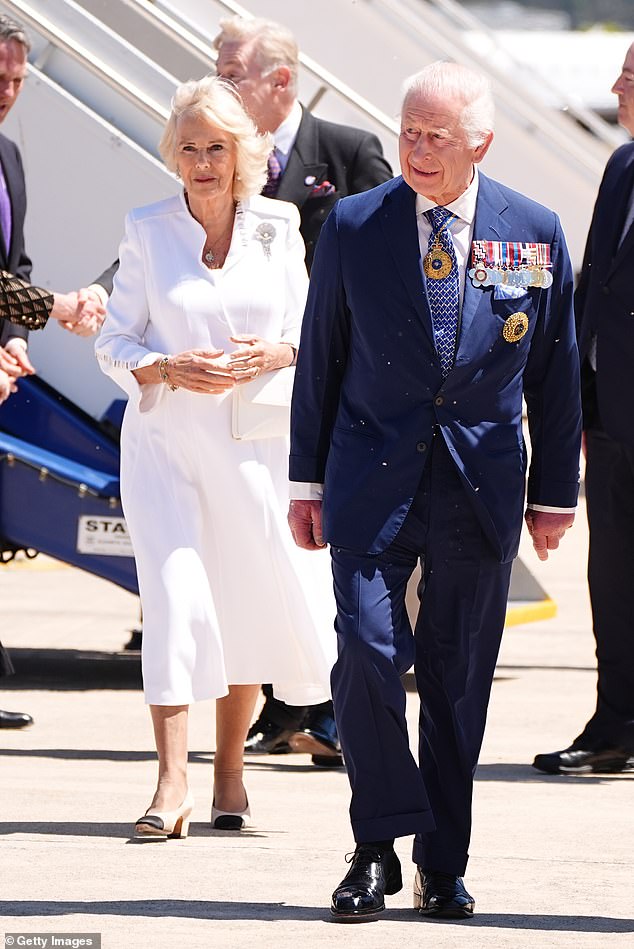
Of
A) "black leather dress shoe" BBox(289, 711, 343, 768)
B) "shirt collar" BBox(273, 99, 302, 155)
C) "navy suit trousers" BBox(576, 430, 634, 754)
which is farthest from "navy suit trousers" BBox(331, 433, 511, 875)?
"shirt collar" BBox(273, 99, 302, 155)

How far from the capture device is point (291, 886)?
4.79 m

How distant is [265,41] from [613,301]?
1365 mm

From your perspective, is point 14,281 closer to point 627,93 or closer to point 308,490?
point 627,93

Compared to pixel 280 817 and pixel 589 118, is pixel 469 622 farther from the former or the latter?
pixel 589 118

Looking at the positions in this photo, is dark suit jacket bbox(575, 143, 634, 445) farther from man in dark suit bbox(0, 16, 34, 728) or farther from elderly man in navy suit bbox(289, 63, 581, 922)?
man in dark suit bbox(0, 16, 34, 728)

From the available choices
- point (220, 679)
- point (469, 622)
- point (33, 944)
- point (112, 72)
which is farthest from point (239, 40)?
point (33, 944)

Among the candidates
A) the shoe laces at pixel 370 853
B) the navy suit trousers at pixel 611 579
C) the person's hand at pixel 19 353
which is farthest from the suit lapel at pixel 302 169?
the shoe laces at pixel 370 853

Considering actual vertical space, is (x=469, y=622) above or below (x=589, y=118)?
below

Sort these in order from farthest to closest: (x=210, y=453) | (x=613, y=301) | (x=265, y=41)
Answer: (x=265, y=41)
(x=613, y=301)
(x=210, y=453)

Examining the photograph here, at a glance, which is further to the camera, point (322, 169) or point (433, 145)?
point (322, 169)

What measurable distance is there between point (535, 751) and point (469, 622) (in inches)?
92.0

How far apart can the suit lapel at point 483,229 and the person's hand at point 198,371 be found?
104 cm

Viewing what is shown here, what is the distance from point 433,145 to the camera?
4516mm

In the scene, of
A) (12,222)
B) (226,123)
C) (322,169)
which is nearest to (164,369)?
(226,123)
